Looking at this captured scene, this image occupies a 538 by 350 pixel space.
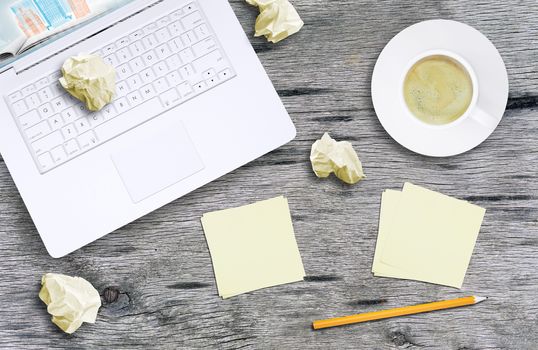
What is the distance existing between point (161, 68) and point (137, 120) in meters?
0.08

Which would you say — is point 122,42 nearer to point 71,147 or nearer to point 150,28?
point 150,28

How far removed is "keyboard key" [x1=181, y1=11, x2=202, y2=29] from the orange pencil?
47 cm

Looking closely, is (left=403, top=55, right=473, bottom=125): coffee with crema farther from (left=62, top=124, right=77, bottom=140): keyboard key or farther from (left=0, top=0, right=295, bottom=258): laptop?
(left=62, top=124, right=77, bottom=140): keyboard key

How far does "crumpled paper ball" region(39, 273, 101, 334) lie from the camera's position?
93 cm

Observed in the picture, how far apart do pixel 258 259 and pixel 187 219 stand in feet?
0.39

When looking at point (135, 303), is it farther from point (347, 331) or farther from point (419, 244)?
point (419, 244)

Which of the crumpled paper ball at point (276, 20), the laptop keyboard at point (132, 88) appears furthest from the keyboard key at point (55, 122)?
the crumpled paper ball at point (276, 20)

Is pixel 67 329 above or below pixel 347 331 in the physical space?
above

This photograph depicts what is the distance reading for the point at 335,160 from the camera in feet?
3.16

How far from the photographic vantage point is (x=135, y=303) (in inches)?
38.2

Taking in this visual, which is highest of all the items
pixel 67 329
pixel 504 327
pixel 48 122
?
pixel 48 122

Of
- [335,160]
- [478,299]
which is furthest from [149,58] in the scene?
[478,299]

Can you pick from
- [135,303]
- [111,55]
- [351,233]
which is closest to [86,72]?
[111,55]

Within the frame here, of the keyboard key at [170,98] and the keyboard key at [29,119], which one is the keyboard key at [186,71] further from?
the keyboard key at [29,119]
